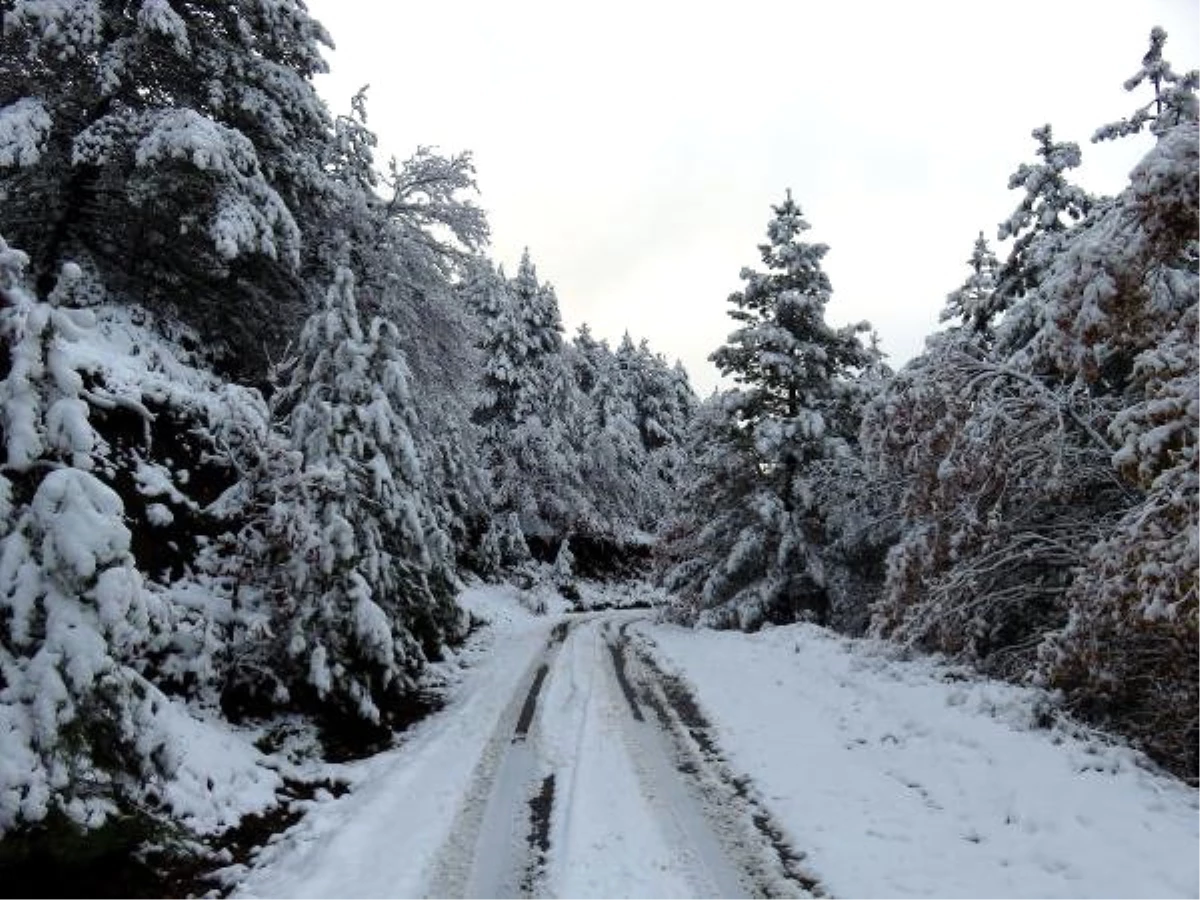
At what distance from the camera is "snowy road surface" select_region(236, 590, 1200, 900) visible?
6012mm

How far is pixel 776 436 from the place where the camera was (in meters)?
22.0

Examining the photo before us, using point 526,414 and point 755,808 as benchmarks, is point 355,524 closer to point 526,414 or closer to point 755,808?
point 755,808

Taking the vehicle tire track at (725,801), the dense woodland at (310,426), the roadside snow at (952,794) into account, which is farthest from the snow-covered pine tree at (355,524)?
the roadside snow at (952,794)

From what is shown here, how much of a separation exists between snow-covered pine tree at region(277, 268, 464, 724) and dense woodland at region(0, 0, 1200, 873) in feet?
0.17

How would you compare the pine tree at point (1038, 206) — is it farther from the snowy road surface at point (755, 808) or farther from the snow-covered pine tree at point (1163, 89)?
the snowy road surface at point (755, 808)

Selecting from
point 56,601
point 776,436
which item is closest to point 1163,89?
point 776,436

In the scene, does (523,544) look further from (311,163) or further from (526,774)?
(526,774)

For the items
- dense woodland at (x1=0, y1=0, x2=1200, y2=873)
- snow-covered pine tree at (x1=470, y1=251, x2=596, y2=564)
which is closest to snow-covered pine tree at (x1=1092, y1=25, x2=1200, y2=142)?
dense woodland at (x1=0, y1=0, x2=1200, y2=873)

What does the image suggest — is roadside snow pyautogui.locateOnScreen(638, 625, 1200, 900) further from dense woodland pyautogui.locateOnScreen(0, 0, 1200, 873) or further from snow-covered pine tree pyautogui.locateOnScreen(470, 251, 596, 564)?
snow-covered pine tree pyautogui.locateOnScreen(470, 251, 596, 564)

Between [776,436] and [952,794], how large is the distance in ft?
48.7

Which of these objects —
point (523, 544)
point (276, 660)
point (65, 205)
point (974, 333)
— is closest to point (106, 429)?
point (276, 660)

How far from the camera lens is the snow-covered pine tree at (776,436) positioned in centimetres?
2230

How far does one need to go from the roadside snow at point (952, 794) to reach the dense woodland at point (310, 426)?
4.10 feet

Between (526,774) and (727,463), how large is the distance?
15.3m
